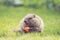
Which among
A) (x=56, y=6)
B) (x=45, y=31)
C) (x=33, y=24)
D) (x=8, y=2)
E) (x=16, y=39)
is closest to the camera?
(x=16, y=39)

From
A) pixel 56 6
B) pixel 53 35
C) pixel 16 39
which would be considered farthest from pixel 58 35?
pixel 56 6

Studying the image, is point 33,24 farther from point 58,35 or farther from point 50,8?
point 50,8

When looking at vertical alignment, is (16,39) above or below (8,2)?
below

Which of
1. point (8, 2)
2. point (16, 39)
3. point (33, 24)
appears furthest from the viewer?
point (8, 2)

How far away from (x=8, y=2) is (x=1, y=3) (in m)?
0.33

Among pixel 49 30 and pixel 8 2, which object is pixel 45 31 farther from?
pixel 8 2

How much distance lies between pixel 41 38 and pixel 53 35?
44 centimetres

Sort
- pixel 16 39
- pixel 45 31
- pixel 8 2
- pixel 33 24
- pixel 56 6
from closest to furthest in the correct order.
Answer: pixel 16 39 → pixel 33 24 → pixel 45 31 → pixel 56 6 → pixel 8 2

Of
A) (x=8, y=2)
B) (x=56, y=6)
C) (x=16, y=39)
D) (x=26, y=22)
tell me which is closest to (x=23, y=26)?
(x=26, y=22)

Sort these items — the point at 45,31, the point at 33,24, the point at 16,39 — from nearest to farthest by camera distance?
the point at 16,39
the point at 33,24
the point at 45,31

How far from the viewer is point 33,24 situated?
4.95 m

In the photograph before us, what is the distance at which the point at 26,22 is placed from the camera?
4859mm

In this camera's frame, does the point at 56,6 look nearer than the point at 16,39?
No

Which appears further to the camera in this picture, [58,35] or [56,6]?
[56,6]
